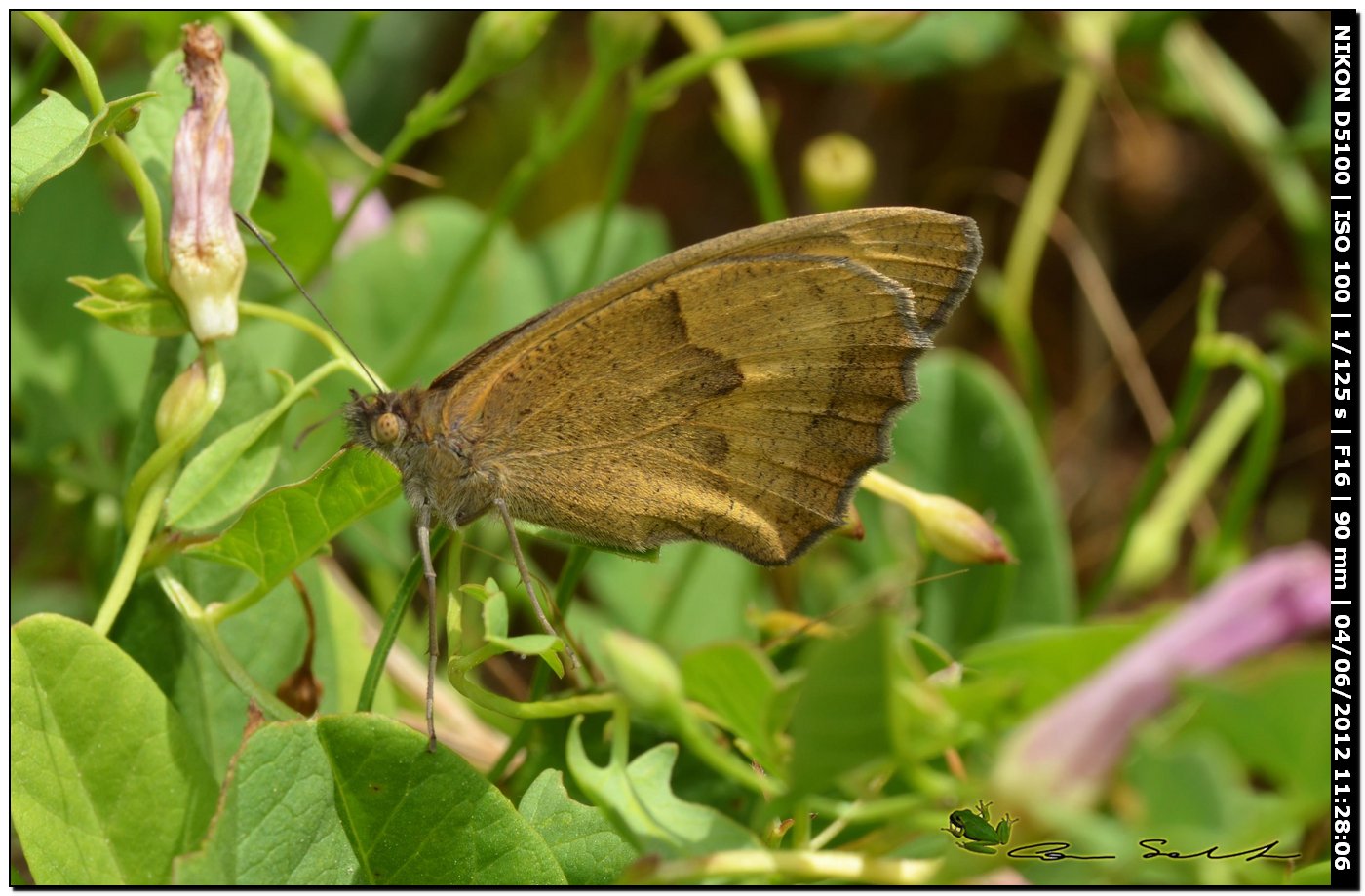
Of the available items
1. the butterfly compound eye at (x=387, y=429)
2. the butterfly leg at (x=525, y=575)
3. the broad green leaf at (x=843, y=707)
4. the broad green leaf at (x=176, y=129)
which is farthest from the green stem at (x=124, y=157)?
the broad green leaf at (x=843, y=707)

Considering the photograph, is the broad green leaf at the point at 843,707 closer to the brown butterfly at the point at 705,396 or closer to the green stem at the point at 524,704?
the green stem at the point at 524,704

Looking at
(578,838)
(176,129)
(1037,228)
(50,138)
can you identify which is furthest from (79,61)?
(1037,228)

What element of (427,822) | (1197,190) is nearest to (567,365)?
(427,822)

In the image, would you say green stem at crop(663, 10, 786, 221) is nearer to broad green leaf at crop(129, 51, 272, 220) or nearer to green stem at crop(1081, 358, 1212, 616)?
green stem at crop(1081, 358, 1212, 616)

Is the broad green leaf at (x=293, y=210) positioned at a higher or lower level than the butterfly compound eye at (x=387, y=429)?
higher

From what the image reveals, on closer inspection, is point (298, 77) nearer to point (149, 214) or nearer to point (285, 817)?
point (149, 214)
